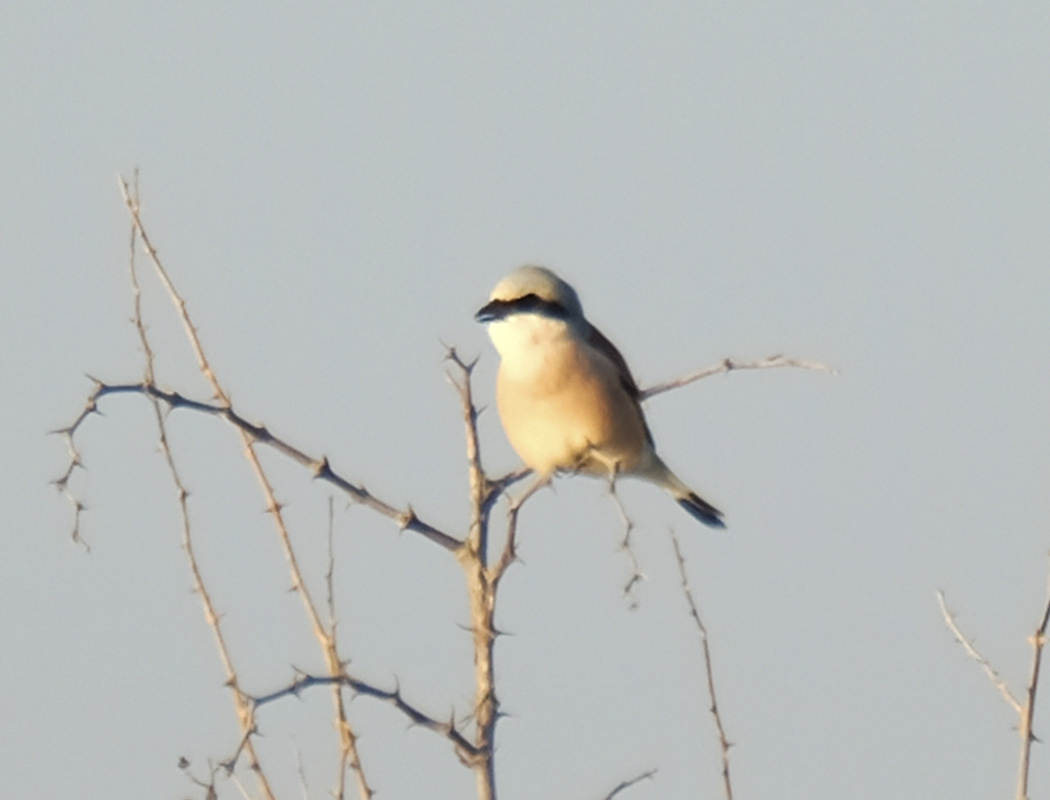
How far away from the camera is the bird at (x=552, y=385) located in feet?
15.0

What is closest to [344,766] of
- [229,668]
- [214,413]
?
[229,668]

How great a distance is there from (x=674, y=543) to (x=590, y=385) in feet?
3.32

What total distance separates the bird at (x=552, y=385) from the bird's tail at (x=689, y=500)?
0.71 m

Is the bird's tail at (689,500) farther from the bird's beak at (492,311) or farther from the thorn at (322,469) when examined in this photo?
the thorn at (322,469)

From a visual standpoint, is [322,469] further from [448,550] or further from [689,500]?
[689,500]

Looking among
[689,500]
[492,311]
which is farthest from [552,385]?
[689,500]

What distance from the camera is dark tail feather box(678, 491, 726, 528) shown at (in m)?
5.82

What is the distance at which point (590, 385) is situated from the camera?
4.68 meters

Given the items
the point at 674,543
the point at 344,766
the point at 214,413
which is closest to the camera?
the point at 214,413

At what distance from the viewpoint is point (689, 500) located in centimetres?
582

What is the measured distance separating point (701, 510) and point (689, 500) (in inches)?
2.6

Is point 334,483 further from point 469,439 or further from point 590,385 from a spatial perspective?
point 590,385

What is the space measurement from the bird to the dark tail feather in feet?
3.53

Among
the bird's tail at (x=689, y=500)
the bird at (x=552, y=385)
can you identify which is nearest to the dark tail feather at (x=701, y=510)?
the bird's tail at (x=689, y=500)
